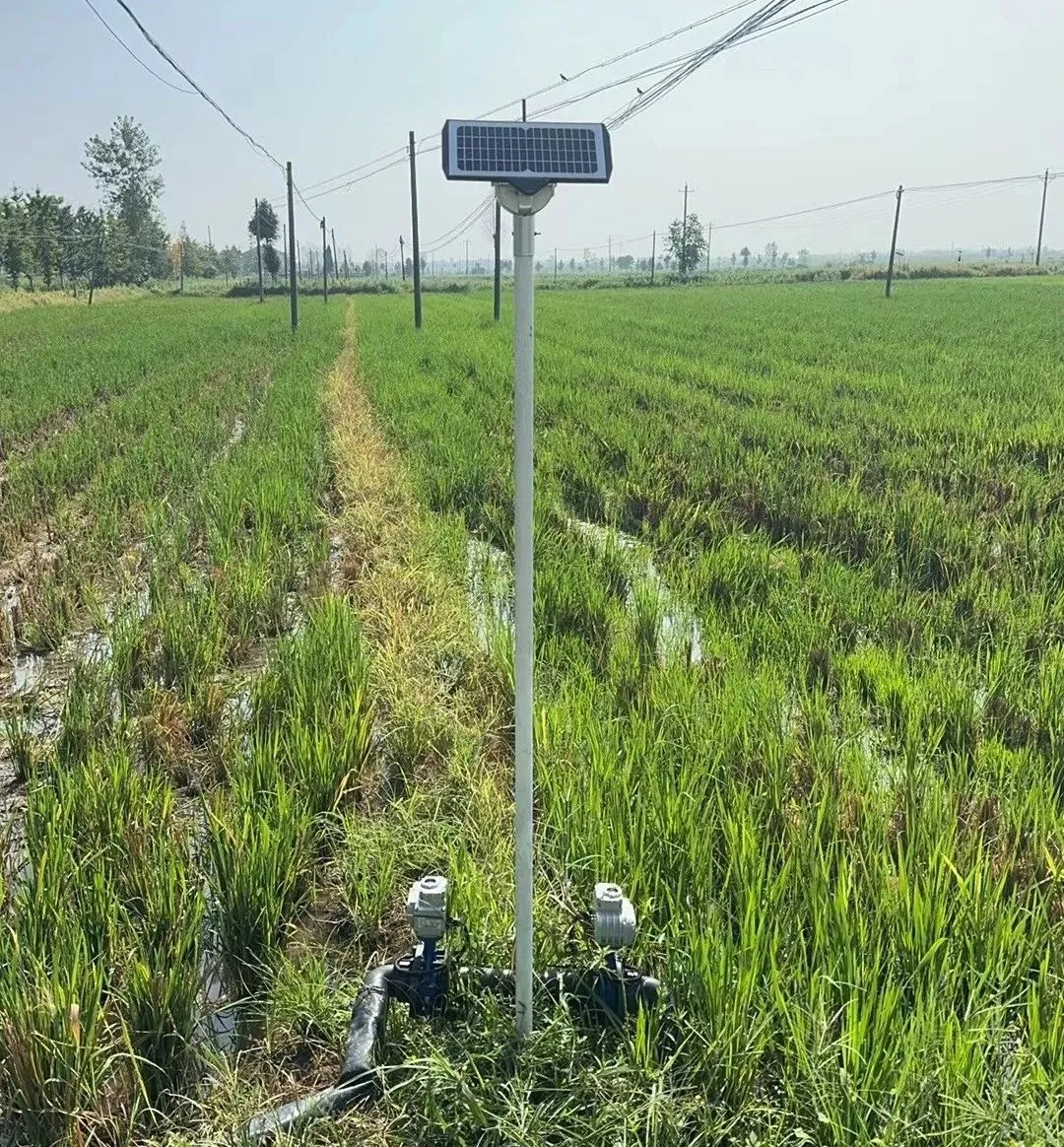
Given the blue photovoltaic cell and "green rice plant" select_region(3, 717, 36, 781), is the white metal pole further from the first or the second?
"green rice plant" select_region(3, 717, 36, 781)

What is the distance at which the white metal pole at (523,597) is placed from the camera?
158cm

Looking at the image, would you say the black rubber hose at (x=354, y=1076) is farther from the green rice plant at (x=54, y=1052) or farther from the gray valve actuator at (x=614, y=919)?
the gray valve actuator at (x=614, y=919)

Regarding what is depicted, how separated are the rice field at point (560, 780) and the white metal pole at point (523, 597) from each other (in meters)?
0.19

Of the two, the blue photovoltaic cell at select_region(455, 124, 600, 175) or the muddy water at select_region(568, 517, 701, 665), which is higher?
the blue photovoltaic cell at select_region(455, 124, 600, 175)

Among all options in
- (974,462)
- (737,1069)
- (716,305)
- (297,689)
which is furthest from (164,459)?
(716,305)

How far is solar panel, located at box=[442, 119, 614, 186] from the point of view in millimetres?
1469

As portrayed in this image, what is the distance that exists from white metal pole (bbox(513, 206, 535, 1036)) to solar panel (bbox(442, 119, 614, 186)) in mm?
104

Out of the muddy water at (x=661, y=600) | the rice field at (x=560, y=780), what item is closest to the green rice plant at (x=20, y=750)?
the rice field at (x=560, y=780)

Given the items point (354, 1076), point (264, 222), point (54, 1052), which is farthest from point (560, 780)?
point (264, 222)

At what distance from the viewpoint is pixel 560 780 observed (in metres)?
2.66

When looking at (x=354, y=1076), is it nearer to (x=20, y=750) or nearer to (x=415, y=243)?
(x=20, y=750)

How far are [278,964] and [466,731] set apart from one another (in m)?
1.14

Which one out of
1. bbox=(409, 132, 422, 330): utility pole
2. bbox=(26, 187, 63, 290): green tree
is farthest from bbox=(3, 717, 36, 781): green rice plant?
bbox=(26, 187, 63, 290): green tree

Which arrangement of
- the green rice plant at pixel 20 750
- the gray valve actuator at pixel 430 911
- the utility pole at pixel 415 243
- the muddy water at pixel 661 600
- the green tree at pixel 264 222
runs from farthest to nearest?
the green tree at pixel 264 222 → the utility pole at pixel 415 243 → the muddy water at pixel 661 600 → the green rice plant at pixel 20 750 → the gray valve actuator at pixel 430 911
